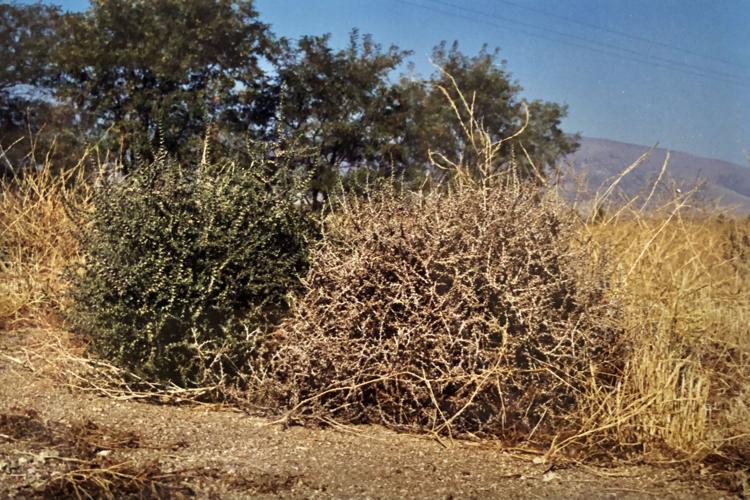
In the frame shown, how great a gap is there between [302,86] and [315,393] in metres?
10.7

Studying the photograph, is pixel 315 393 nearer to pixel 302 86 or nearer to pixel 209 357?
pixel 209 357

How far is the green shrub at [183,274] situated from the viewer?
20.7 ft

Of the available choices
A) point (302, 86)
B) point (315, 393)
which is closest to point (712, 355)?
point (315, 393)

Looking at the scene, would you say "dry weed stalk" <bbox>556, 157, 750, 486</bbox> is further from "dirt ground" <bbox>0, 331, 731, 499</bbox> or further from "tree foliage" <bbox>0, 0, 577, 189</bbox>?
"tree foliage" <bbox>0, 0, 577, 189</bbox>

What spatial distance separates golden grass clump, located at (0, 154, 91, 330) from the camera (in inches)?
340

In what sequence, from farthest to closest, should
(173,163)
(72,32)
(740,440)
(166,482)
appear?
(72,32)
(173,163)
(740,440)
(166,482)

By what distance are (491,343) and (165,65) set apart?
11589 millimetres

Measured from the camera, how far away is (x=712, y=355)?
293 inches

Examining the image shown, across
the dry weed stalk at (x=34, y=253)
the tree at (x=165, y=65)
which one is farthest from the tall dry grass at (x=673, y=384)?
the tree at (x=165, y=65)

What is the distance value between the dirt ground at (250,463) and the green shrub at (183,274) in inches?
16.2

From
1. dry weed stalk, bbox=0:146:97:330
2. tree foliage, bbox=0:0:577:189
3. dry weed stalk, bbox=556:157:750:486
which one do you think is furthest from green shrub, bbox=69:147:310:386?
tree foliage, bbox=0:0:577:189

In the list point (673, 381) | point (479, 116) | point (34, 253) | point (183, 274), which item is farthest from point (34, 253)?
point (479, 116)

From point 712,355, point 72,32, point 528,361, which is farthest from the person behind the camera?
point 72,32

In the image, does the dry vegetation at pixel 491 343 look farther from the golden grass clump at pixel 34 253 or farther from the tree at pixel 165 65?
the tree at pixel 165 65
